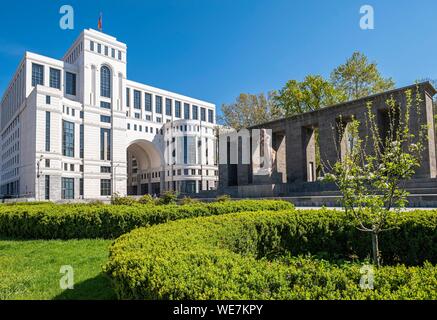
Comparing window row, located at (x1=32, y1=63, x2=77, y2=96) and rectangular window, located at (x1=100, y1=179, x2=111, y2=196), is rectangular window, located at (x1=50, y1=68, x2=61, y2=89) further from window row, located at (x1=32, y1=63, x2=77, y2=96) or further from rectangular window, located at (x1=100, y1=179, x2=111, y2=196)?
rectangular window, located at (x1=100, y1=179, x2=111, y2=196)

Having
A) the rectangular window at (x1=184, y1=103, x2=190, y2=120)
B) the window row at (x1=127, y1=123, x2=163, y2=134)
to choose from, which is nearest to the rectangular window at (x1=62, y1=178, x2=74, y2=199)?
the window row at (x1=127, y1=123, x2=163, y2=134)

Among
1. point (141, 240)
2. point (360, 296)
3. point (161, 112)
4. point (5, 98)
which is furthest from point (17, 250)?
point (5, 98)

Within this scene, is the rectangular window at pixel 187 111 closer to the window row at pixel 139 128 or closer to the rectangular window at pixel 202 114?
the rectangular window at pixel 202 114

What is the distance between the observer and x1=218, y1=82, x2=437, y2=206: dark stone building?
18594 millimetres

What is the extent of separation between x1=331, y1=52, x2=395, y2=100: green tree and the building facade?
37.7m

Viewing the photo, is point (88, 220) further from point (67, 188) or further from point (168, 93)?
point (168, 93)

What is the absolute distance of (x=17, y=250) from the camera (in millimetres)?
7754

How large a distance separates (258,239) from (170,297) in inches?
167

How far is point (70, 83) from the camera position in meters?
55.9

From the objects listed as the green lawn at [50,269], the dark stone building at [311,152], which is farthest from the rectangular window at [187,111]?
the green lawn at [50,269]

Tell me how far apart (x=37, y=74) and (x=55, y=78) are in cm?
273

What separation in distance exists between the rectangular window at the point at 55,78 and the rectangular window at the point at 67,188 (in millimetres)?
17024

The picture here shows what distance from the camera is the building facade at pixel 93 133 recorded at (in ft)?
155
